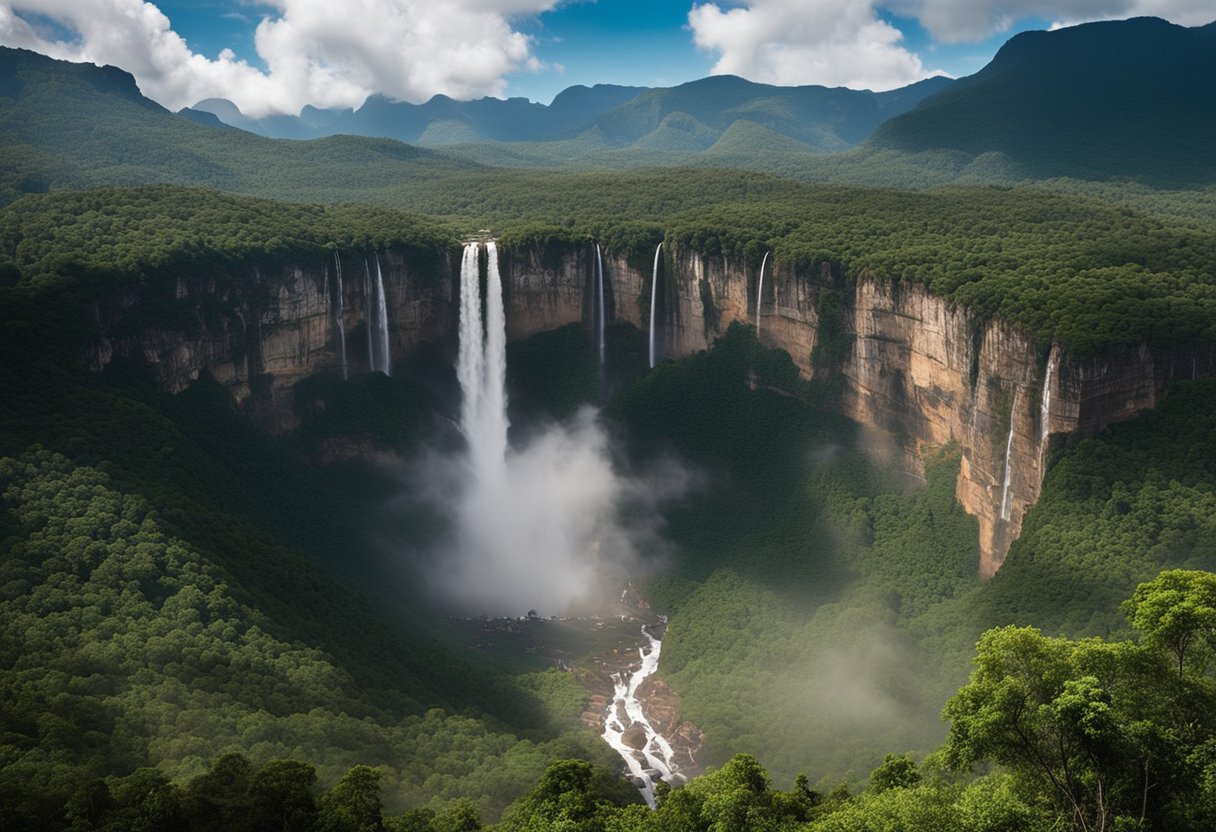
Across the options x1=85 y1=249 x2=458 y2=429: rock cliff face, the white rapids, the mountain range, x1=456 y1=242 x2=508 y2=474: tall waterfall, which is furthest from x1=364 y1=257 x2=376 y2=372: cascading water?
the mountain range

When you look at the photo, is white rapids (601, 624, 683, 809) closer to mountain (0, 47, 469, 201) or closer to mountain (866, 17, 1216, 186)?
mountain (0, 47, 469, 201)

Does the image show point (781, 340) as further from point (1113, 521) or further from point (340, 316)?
point (340, 316)

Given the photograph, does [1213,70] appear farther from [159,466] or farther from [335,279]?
[159,466]

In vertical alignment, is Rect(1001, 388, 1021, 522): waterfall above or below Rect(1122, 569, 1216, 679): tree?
below

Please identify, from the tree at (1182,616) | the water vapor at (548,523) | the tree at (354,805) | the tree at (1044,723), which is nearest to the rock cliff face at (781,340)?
the water vapor at (548,523)

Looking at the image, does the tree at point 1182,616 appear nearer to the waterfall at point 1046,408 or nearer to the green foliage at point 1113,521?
the green foliage at point 1113,521

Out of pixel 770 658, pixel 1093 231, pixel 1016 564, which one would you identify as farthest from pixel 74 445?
pixel 1093 231
